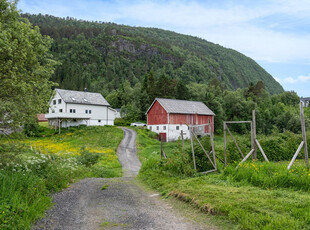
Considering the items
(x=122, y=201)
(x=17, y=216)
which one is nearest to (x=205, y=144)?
(x=122, y=201)

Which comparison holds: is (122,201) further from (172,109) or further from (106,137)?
(172,109)

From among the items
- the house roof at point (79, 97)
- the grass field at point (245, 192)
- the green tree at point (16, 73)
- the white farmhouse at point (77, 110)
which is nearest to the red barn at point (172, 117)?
the white farmhouse at point (77, 110)

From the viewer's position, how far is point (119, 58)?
18162 cm

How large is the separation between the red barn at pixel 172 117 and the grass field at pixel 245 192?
35099 mm

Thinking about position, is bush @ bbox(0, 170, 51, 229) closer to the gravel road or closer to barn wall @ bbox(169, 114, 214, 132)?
the gravel road

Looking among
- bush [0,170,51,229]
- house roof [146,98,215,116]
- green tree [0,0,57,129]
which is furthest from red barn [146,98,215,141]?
bush [0,170,51,229]

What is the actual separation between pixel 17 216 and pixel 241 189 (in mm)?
7017

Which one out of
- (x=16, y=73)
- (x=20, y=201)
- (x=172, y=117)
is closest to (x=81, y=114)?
(x=172, y=117)

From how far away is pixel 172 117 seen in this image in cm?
4906

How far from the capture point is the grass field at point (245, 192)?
249 inches

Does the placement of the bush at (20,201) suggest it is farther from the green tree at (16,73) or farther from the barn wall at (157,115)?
the barn wall at (157,115)

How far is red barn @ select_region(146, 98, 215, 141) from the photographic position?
48875 mm

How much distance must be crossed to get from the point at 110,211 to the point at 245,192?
453 cm

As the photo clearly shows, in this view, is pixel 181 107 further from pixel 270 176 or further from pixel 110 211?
pixel 110 211
